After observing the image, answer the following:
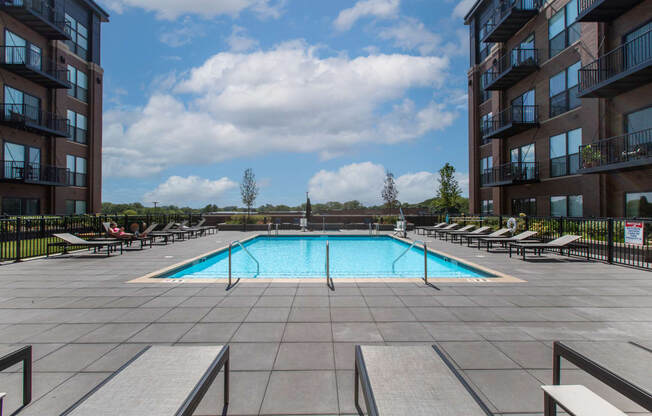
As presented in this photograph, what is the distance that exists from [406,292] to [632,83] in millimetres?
14887

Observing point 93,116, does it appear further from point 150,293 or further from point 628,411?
point 628,411

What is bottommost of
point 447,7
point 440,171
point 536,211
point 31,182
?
point 536,211

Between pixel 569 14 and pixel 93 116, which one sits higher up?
pixel 569 14

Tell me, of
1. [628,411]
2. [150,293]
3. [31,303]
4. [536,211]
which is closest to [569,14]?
[536,211]

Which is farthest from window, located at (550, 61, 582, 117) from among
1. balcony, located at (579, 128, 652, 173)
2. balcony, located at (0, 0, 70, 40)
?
balcony, located at (0, 0, 70, 40)

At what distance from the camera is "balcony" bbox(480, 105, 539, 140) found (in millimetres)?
19859

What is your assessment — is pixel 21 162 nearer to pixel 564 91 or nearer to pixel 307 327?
pixel 307 327

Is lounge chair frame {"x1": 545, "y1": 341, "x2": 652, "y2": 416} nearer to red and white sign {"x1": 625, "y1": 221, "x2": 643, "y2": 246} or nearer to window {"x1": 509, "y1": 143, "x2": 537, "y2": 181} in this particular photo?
red and white sign {"x1": 625, "y1": 221, "x2": 643, "y2": 246}

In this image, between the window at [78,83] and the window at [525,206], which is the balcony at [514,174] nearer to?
the window at [525,206]

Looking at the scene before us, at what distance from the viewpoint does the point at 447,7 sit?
16.3 metres

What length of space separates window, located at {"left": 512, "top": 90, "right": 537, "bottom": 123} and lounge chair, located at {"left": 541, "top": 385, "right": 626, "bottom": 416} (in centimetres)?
2199

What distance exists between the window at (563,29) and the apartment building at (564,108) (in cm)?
6

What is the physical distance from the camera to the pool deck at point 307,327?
2918mm

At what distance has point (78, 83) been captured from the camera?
80.2 ft
